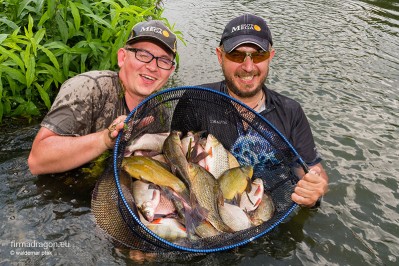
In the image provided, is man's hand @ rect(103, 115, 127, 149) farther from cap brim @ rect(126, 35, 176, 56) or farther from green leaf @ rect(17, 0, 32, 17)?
green leaf @ rect(17, 0, 32, 17)

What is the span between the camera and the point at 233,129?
3.87 m

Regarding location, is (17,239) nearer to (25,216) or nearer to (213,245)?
(25,216)

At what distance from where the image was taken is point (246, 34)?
3.86 m

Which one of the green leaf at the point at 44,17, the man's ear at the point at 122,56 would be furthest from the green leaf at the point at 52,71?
the man's ear at the point at 122,56

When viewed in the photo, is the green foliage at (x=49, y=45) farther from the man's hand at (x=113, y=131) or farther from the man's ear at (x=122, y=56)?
Answer: the man's hand at (x=113, y=131)

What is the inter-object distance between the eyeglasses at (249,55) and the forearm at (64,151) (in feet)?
5.25

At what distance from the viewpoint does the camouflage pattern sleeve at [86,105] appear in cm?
341

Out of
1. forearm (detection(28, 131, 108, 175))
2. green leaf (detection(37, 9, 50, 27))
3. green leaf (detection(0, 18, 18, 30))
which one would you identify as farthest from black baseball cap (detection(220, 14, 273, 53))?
green leaf (detection(0, 18, 18, 30))

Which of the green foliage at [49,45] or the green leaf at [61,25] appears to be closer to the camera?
the green foliage at [49,45]

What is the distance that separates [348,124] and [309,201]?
3.71 metres

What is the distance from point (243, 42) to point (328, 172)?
2293 millimetres

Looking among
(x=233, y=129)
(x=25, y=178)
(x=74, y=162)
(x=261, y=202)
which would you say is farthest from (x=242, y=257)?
(x=25, y=178)

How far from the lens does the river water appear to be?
3.46 metres

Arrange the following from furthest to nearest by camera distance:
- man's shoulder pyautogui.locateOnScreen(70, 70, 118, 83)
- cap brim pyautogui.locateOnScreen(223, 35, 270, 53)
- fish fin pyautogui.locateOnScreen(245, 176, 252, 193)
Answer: cap brim pyautogui.locateOnScreen(223, 35, 270, 53), man's shoulder pyautogui.locateOnScreen(70, 70, 118, 83), fish fin pyautogui.locateOnScreen(245, 176, 252, 193)
